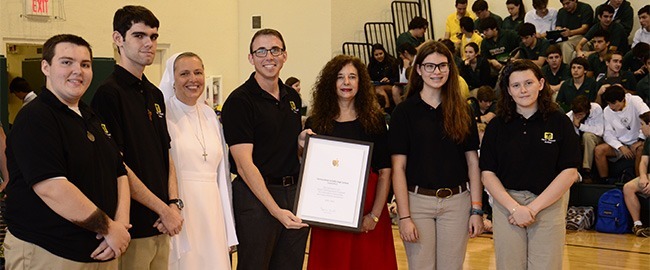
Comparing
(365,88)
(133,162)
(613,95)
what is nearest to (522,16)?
(613,95)

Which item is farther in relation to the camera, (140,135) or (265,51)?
(265,51)

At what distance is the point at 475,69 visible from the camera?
39.8 ft

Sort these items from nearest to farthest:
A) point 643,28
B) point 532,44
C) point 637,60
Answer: point 637,60 < point 643,28 < point 532,44

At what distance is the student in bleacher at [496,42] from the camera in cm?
1250

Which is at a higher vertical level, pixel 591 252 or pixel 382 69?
pixel 382 69

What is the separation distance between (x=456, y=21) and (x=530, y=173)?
33.2 feet

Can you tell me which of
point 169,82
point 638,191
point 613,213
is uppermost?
point 169,82

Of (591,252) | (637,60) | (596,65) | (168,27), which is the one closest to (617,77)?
(637,60)

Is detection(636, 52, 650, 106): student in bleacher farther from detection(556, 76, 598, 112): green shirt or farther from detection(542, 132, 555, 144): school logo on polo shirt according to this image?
detection(542, 132, 555, 144): school logo on polo shirt

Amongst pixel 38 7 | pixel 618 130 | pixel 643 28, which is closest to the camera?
pixel 618 130

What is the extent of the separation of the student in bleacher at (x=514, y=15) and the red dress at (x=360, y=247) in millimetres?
9315

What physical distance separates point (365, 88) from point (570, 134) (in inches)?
42.8

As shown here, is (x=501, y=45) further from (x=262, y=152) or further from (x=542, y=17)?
(x=262, y=152)

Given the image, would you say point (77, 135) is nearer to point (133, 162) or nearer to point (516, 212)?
point (133, 162)
